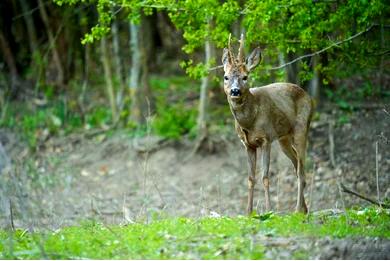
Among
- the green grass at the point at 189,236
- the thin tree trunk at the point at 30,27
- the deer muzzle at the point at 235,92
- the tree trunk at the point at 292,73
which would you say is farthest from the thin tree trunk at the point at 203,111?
the green grass at the point at 189,236

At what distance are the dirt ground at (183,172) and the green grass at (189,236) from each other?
561cm

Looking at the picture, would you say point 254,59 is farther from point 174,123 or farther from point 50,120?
point 50,120

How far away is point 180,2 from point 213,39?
764mm

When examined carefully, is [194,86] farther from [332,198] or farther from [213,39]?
[213,39]

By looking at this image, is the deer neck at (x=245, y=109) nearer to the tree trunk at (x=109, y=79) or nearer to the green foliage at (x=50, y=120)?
the tree trunk at (x=109, y=79)

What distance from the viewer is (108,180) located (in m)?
19.3

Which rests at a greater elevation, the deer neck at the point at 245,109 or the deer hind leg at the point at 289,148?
the deer neck at the point at 245,109

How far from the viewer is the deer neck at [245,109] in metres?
11.5

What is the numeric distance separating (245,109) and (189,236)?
2.58m

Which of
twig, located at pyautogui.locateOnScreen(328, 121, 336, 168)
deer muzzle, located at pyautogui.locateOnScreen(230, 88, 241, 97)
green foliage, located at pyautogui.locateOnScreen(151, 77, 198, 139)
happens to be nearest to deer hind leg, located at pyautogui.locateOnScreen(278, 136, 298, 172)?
deer muzzle, located at pyautogui.locateOnScreen(230, 88, 241, 97)

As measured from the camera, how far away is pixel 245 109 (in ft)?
37.9

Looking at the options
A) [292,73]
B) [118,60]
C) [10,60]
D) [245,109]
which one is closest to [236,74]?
[245,109]

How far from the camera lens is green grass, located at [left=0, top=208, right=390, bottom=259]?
29.7 feet

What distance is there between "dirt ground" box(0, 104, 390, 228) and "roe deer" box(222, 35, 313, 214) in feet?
13.5
